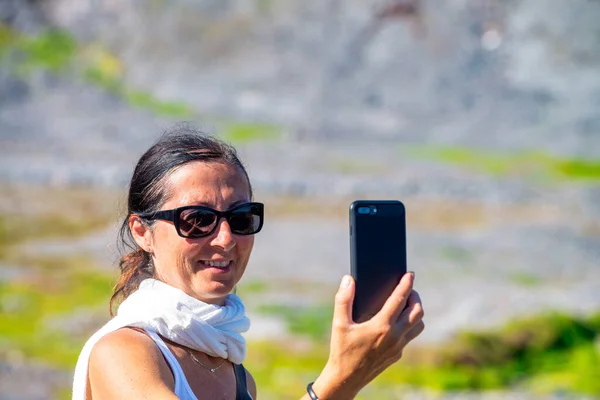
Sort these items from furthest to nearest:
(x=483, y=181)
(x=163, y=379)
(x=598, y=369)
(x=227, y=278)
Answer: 1. (x=483, y=181)
2. (x=598, y=369)
3. (x=227, y=278)
4. (x=163, y=379)

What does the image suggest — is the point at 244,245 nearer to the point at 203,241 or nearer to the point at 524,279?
the point at 203,241

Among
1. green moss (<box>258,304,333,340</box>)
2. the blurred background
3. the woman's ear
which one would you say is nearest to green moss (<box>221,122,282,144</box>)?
the blurred background

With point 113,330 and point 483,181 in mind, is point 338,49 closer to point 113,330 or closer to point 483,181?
point 483,181

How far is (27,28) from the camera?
8555mm

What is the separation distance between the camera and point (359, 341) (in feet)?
5.11

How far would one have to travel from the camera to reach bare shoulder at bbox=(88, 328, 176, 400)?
1.56 meters

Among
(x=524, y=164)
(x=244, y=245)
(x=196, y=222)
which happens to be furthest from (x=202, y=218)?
(x=524, y=164)

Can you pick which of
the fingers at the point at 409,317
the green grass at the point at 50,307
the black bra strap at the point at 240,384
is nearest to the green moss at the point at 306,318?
the green grass at the point at 50,307

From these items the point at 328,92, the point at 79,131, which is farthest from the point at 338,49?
the point at 79,131

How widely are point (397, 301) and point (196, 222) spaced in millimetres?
443

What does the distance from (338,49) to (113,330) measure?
708cm

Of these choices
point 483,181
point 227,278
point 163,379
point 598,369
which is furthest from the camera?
point 483,181

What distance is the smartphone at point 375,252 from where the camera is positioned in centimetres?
159

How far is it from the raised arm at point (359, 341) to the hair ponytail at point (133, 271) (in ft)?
1.77
